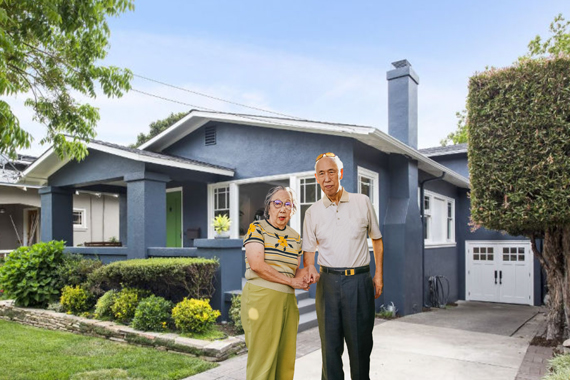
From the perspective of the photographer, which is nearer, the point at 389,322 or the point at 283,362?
the point at 283,362

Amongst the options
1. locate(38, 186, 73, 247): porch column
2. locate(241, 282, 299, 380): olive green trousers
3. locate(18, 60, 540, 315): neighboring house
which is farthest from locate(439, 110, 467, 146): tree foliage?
locate(241, 282, 299, 380): olive green trousers

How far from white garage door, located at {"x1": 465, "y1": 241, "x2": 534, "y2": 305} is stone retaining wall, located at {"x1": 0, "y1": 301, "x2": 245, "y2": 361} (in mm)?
10117

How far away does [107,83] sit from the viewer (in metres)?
6.53

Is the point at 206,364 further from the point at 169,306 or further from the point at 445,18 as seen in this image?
the point at 445,18

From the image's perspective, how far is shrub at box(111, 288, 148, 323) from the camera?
667cm

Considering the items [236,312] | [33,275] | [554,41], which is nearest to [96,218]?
[33,275]

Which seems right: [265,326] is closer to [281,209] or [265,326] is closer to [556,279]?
[281,209]

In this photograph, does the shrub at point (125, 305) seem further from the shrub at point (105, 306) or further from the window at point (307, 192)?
the window at point (307, 192)

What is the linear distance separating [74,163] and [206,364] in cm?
667

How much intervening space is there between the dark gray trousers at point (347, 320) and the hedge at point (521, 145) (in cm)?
335

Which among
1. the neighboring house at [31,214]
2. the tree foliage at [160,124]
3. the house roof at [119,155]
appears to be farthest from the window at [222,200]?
the tree foliage at [160,124]

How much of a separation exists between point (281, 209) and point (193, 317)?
3542 mm

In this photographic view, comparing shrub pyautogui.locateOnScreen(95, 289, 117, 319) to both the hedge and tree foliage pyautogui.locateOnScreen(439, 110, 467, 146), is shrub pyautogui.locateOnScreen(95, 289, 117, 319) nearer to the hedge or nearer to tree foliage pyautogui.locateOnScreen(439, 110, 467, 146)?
the hedge

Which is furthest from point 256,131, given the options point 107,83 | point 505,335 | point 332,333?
point 332,333
